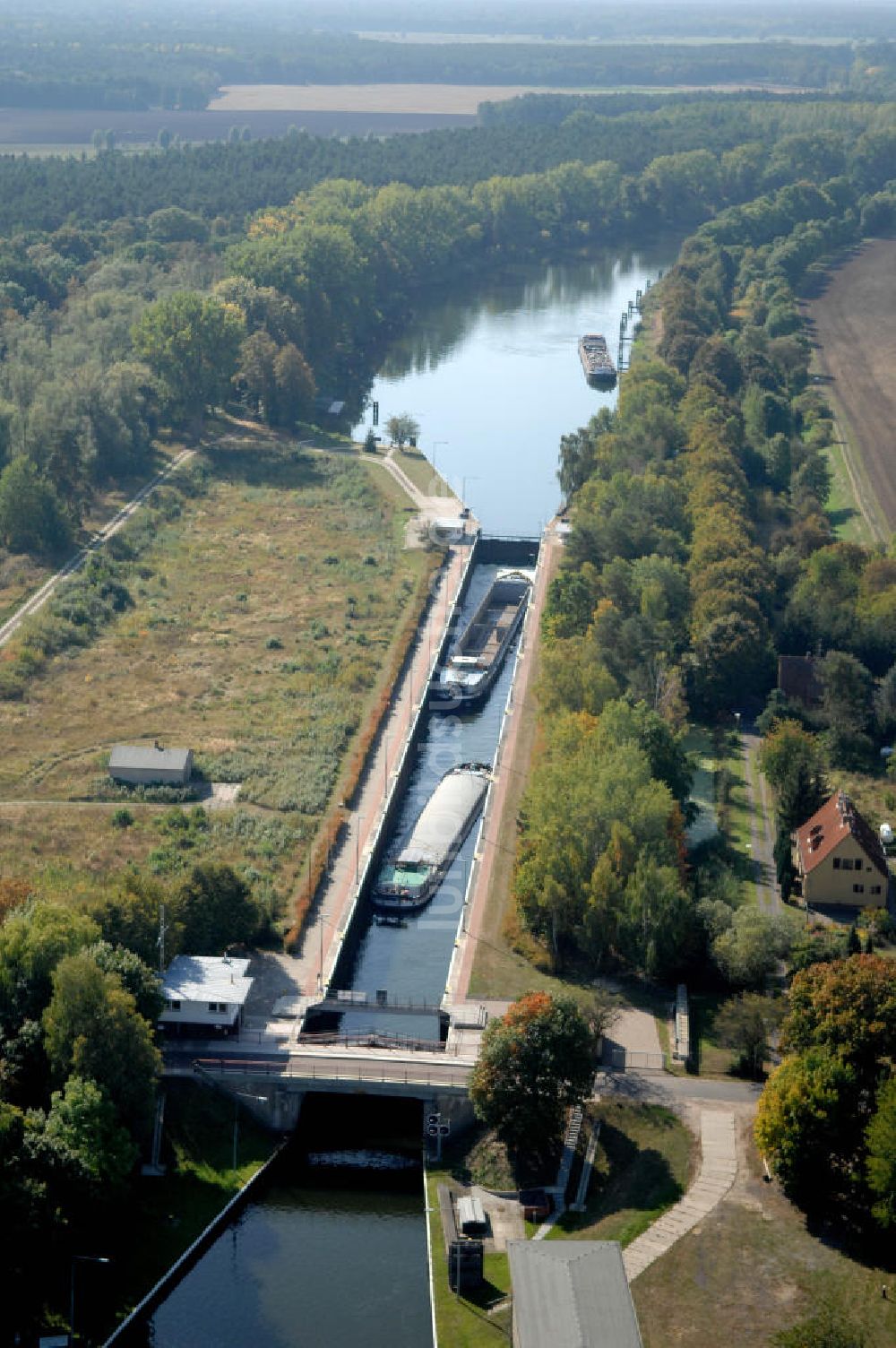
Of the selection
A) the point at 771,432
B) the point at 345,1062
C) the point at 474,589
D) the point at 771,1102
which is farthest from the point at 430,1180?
the point at 771,432

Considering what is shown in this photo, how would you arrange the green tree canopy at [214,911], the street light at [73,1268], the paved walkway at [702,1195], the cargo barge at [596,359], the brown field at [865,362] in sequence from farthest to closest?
the cargo barge at [596,359] → the brown field at [865,362] → the green tree canopy at [214,911] → the paved walkway at [702,1195] → the street light at [73,1268]

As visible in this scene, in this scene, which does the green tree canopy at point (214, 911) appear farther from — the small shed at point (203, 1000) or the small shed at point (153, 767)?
the small shed at point (153, 767)

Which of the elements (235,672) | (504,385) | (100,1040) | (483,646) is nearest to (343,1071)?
(100,1040)

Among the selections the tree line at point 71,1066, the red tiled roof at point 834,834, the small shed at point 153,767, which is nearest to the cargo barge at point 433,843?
the small shed at point 153,767

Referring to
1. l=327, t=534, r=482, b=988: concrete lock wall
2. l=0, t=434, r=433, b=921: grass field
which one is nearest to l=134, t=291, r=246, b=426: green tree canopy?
l=0, t=434, r=433, b=921: grass field

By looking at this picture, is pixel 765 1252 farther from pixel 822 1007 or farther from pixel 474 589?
pixel 474 589

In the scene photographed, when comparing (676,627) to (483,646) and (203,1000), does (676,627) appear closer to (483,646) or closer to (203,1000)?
(483,646)
